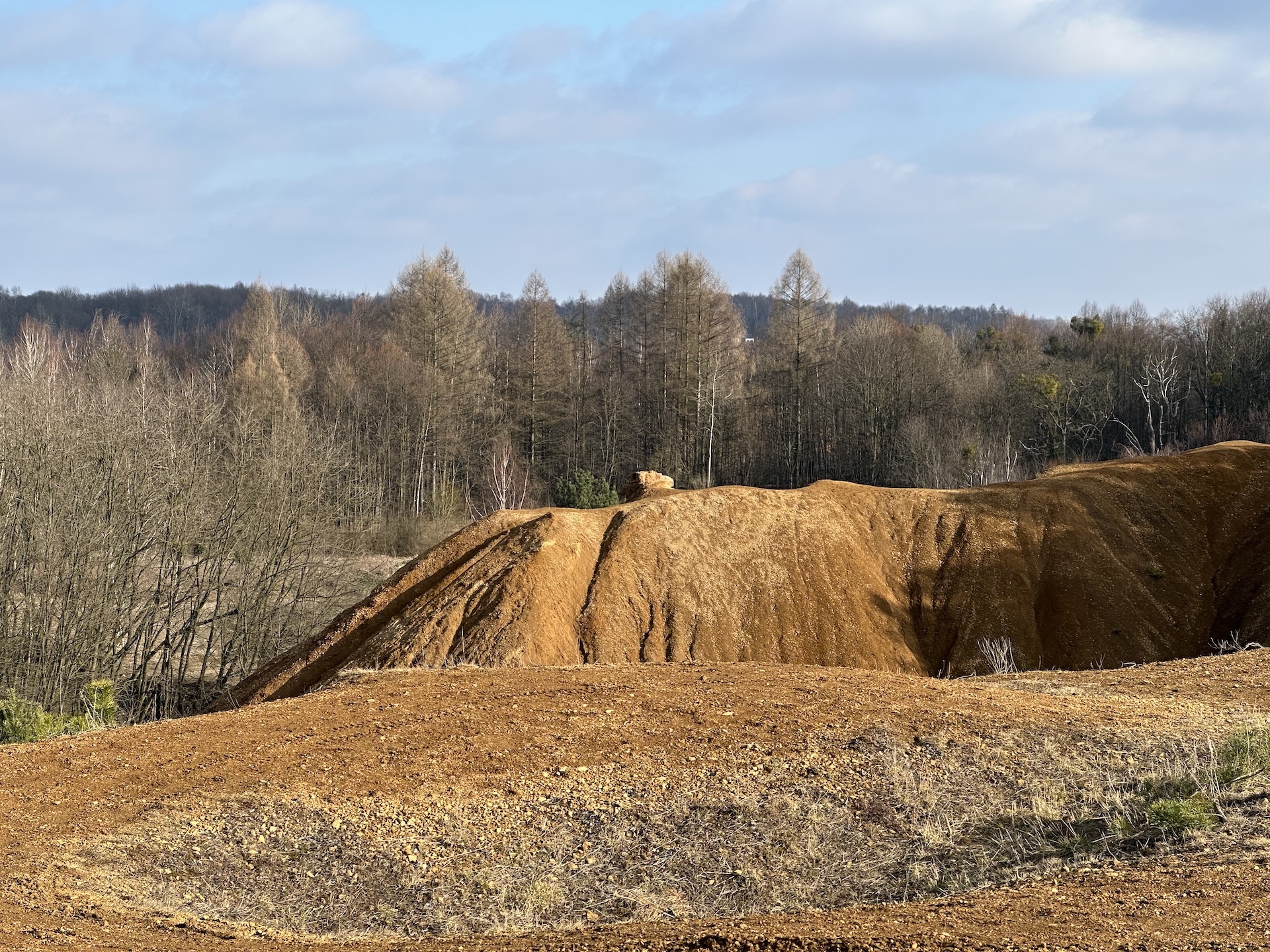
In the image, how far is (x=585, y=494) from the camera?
4312 centimetres

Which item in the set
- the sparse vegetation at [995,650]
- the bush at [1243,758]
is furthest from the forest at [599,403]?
the bush at [1243,758]

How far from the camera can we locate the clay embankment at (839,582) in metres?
23.4

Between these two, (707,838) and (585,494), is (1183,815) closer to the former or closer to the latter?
(707,838)

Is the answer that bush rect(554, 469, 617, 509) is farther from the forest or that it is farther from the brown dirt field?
the brown dirt field

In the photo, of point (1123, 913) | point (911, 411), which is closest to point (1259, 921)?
point (1123, 913)

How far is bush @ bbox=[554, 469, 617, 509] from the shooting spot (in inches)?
1699

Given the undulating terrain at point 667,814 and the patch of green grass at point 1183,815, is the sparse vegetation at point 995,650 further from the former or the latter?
the patch of green grass at point 1183,815

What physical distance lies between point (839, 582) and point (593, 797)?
627 inches

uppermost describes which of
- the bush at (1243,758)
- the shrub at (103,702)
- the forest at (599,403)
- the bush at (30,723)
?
the forest at (599,403)

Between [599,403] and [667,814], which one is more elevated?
[599,403]

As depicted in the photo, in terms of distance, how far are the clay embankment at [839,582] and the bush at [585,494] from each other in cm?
1513

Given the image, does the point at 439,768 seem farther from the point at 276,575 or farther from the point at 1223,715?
the point at 276,575

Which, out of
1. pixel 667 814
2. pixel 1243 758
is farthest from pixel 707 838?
pixel 1243 758

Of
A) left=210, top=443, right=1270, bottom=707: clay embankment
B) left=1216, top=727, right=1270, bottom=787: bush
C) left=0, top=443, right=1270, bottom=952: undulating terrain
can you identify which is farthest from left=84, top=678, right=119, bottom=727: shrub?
left=1216, top=727, right=1270, bottom=787: bush
